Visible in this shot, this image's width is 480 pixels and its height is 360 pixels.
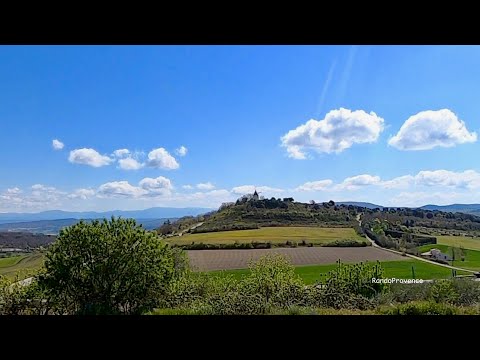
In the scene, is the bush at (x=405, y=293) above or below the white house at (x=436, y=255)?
below

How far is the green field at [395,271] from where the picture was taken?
4762mm

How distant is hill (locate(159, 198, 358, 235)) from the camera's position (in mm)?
5137

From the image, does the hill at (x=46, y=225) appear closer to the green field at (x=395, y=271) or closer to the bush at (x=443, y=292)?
the green field at (x=395, y=271)

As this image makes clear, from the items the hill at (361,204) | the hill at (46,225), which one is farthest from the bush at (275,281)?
the hill at (46,225)

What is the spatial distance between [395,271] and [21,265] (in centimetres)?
428

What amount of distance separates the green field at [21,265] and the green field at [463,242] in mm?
4810

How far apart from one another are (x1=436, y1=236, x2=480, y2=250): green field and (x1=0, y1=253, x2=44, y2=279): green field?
15.8ft

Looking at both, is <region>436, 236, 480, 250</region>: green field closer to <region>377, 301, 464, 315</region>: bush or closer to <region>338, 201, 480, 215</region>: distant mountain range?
<region>338, 201, 480, 215</region>: distant mountain range

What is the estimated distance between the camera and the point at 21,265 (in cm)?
452

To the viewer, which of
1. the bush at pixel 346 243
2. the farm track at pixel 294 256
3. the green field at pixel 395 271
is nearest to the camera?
the green field at pixel 395 271

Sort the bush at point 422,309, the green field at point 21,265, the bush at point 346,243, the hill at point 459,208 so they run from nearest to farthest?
the bush at point 422,309, the green field at point 21,265, the hill at point 459,208, the bush at point 346,243

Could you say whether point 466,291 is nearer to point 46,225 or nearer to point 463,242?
point 463,242

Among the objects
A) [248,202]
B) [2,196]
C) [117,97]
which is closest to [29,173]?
[2,196]

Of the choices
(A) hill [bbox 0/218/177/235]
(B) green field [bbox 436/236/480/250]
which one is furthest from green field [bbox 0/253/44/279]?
(B) green field [bbox 436/236/480/250]
